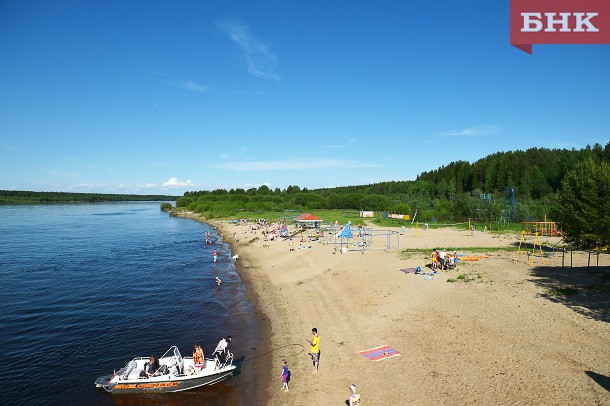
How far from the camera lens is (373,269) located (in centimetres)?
2853

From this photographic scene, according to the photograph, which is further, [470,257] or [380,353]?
[470,257]

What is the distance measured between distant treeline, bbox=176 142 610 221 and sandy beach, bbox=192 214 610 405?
3848cm

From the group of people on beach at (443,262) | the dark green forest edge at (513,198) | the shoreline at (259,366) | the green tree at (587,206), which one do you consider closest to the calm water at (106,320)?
the shoreline at (259,366)

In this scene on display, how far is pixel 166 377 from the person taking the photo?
45.6 ft

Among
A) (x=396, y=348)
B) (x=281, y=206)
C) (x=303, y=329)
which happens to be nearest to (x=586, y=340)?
(x=396, y=348)

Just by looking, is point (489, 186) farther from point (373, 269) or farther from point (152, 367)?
point (152, 367)

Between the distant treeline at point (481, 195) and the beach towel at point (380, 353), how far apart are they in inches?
1919

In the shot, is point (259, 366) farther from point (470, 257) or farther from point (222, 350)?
point (470, 257)

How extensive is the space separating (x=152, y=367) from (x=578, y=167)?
29632 millimetres

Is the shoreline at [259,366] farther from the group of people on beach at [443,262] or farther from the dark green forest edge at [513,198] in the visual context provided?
the dark green forest edge at [513,198]

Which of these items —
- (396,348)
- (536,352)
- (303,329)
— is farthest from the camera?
(303,329)

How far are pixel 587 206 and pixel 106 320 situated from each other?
30.4 meters

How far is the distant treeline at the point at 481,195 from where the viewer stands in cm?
6544

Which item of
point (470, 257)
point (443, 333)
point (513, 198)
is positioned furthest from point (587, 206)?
point (513, 198)
